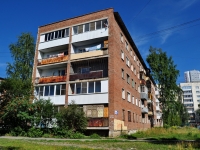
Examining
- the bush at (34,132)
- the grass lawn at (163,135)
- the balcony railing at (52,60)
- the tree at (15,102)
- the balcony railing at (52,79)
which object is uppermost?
the balcony railing at (52,60)

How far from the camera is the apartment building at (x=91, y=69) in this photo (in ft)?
76.1

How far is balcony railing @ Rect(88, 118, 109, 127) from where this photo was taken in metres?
22.0

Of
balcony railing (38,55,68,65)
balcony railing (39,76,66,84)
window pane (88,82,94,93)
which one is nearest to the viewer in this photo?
window pane (88,82,94,93)

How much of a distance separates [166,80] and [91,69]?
22410mm

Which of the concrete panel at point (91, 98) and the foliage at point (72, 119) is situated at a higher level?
the concrete panel at point (91, 98)

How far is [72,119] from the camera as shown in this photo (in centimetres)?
2075

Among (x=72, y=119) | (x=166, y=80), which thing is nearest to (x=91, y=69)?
(x=72, y=119)

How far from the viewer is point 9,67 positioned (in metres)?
32.1

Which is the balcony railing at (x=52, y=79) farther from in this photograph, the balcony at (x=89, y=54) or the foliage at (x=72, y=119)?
the foliage at (x=72, y=119)

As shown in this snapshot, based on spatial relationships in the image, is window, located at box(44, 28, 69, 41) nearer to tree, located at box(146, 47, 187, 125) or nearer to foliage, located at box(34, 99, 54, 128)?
foliage, located at box(34, 99, 54, 128)

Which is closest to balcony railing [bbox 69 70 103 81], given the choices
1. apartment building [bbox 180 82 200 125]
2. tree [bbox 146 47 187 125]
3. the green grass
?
the green grass

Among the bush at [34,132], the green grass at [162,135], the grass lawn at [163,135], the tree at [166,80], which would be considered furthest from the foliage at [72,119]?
the tree at [166,80]

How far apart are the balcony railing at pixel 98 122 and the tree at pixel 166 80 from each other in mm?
23068

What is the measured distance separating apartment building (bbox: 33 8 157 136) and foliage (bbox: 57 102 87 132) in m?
2.19
